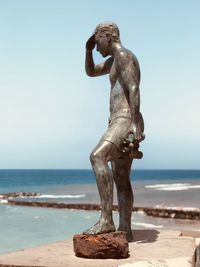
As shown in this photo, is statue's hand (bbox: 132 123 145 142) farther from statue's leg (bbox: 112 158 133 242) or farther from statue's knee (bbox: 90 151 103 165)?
statue's leg (bbox: 112 158 133 242)

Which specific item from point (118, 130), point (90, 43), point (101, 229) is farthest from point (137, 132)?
point (90, 43)

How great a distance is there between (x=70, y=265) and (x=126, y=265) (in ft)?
1.96


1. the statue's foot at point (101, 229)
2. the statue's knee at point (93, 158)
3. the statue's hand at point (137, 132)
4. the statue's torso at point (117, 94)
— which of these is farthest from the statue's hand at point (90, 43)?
the statue's foot at point (101, 229)

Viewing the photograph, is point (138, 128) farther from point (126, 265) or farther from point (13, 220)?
point (13, 220)

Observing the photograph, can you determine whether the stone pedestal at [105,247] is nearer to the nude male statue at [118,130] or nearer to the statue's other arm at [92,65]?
the nude male statue at [118,130]

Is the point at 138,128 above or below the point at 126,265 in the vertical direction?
above

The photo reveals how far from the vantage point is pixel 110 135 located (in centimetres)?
607

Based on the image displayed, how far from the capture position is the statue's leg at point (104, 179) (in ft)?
19.5

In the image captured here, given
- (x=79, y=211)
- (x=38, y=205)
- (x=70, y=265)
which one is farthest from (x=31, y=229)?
(x=70, y=265)

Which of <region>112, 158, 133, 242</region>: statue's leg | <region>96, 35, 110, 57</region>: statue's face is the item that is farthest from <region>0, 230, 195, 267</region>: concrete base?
<region>96, 35, 110, 57</region>: statue's face

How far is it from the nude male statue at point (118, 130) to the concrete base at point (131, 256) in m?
0.40

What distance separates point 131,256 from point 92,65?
2773 millimetres

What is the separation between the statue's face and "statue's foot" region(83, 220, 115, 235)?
7.43ft

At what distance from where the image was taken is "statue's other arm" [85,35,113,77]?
6.91 meters
